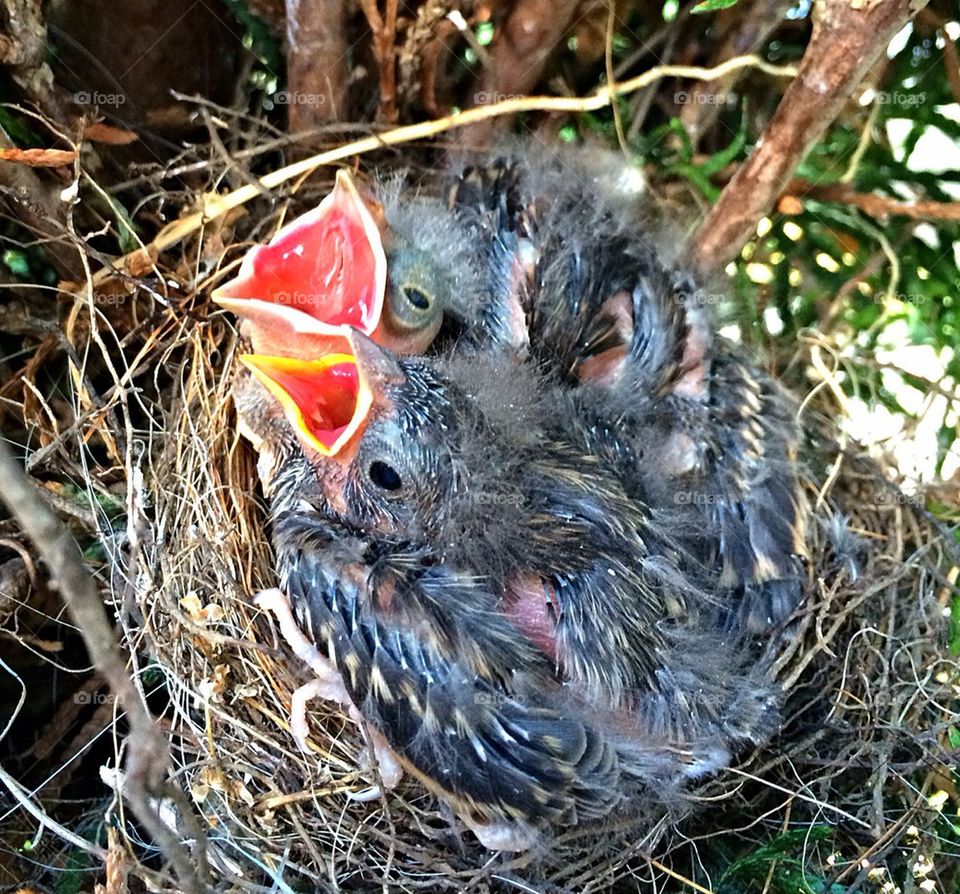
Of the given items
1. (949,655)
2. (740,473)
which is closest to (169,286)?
(740,473)

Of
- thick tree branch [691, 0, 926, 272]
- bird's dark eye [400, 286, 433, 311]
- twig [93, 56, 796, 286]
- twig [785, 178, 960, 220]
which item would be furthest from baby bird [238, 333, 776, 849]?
twig [785, 178, 960, 220]

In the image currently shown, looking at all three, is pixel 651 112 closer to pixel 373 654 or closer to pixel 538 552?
pixel 538 552

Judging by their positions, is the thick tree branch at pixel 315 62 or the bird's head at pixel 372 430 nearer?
the bird's head at pixel 372 430

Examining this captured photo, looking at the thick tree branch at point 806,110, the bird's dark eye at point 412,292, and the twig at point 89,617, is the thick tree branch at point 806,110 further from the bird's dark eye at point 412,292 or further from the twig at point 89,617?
the twig at point 89,617

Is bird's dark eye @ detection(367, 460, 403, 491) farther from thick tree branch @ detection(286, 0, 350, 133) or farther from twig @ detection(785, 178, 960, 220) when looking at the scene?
twig @ detection(785, 178, 960, 220)

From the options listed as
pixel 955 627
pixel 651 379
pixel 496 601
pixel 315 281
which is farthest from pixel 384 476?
pixel 955 627

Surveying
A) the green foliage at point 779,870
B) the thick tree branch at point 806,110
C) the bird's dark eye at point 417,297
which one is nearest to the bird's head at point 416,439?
the bird's dark eye at point 417,297
